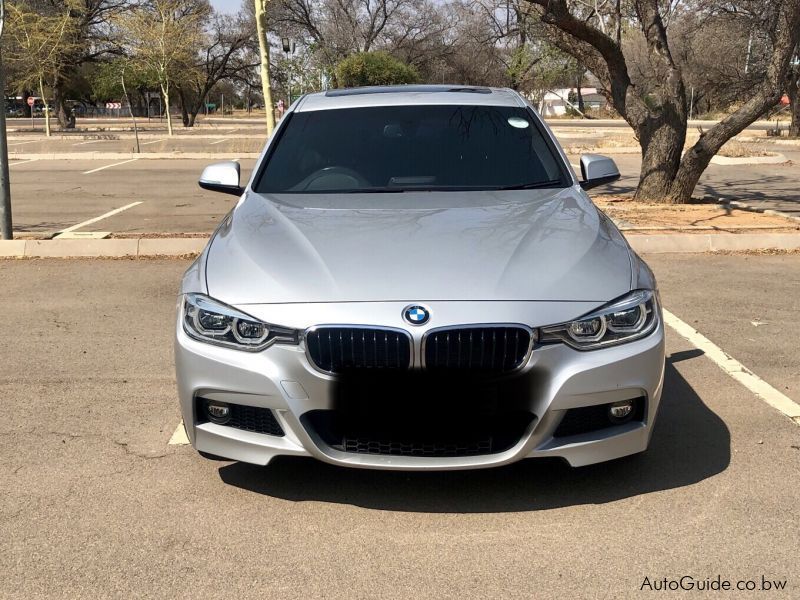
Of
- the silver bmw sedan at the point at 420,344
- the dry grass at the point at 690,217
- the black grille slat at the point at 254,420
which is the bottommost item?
the dry grass at the point at 690,217

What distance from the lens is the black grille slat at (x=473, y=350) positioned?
3.15 m

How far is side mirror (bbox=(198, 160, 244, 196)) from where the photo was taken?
5.08m

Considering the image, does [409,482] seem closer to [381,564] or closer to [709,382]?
[381,564]

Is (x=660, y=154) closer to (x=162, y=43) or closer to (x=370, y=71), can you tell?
(x=162, y=43)

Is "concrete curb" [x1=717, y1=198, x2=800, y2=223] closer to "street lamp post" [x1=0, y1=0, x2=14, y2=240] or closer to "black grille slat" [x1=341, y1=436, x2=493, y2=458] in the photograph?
"black grille slat" [x1=341, y1=436, x2=493, y2=458]

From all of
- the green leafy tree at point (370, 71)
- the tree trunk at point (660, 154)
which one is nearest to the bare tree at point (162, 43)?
the green leafy tree at point (370, 71)

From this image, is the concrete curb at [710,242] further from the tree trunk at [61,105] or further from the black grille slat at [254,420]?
the tree trunk at [61,105]

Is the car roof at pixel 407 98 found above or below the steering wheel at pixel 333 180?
above

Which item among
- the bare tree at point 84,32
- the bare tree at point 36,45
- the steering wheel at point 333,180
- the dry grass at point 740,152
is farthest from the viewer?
the bare tree at point 84,32

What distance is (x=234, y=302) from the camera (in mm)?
3373

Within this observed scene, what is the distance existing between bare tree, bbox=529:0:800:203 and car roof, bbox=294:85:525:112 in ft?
21.2

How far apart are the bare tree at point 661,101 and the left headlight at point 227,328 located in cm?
926

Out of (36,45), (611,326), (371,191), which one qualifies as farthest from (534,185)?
(36,45)

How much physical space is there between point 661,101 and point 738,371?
764cm
